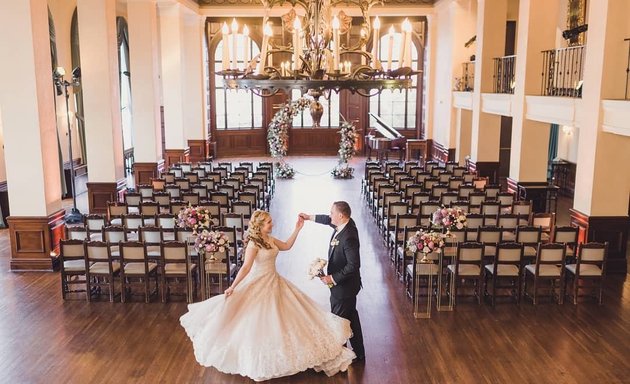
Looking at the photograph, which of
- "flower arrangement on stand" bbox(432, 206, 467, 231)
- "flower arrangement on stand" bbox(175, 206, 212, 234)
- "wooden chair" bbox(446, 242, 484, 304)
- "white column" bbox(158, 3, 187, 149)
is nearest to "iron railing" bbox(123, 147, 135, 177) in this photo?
"white column" bbox(158, 3, 187, 149)

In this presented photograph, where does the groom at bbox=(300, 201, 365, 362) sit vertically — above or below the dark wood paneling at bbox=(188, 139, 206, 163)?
above

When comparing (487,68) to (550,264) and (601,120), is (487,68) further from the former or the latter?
(550,264)

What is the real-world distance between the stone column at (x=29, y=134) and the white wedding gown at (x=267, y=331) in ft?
18.0

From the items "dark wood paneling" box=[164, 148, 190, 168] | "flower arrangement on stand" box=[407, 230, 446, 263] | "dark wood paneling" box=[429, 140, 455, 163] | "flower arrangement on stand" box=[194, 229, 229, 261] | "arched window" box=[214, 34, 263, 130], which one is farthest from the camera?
"arched window" box=[214, 34, 263, 130]

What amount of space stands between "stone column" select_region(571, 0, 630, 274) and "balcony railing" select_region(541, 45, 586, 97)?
2.47 m

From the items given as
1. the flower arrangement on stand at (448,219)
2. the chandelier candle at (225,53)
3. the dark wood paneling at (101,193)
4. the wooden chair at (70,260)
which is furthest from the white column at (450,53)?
the chandelier candle at (225,53)

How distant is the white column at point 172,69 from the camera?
68.4 feet

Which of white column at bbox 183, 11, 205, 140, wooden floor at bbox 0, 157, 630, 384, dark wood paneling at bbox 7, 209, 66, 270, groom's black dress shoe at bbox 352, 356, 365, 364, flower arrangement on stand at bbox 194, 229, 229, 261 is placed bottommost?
wooden floor at bbox 0, 157, 630, 384

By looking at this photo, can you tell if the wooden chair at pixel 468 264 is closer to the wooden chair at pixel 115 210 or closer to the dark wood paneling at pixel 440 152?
the wooden chair at pixel 115 210

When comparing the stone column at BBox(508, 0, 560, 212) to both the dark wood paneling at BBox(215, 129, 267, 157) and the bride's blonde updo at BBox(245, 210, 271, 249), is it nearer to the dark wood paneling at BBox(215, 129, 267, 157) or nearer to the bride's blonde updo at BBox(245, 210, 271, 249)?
the bride's blonde updo at BBox(245, 210, 271, 249)

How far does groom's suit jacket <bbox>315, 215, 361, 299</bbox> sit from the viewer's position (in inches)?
271

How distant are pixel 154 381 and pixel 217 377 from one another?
2.35 feet

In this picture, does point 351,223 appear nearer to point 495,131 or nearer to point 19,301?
point 19,301

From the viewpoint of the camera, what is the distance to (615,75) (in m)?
10.6
